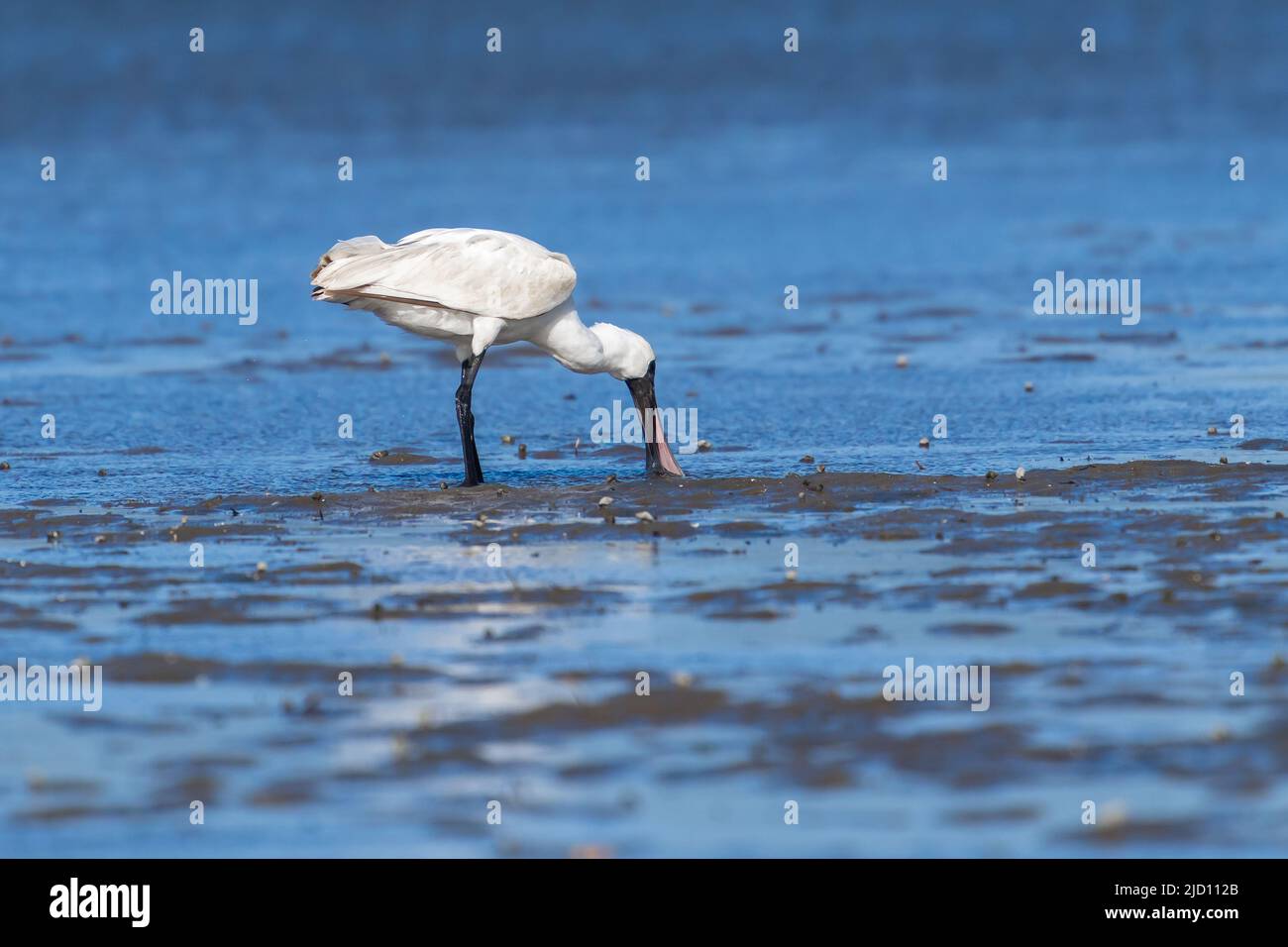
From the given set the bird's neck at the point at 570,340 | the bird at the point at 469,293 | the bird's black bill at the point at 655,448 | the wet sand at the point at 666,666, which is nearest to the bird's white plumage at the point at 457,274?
the bird at the point at 469,293

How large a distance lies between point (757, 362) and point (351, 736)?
8.92 metres

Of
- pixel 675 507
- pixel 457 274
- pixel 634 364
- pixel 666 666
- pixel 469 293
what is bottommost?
pixel 666 666

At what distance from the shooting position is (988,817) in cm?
585

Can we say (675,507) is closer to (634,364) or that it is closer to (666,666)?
(634,364)

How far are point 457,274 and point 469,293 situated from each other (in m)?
0.12

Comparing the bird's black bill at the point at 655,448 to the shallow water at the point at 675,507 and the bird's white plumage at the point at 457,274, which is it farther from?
the bird's white plumage at the point at 457,274

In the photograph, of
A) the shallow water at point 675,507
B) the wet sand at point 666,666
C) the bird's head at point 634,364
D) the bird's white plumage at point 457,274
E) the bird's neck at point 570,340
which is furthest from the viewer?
the bird's head at point 634,364

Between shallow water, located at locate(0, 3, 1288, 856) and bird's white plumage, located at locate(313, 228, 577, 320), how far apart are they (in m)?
1.04

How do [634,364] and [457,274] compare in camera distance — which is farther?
[634,364]

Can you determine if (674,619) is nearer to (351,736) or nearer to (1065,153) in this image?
(351,736)

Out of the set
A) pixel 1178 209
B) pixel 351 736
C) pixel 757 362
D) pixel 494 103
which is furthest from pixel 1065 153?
pixel 351 736

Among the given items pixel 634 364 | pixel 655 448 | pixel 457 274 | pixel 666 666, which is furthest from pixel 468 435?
pixel 666 666

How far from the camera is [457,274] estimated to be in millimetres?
11094

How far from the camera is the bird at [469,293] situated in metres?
11.0
